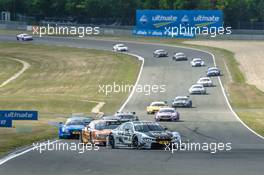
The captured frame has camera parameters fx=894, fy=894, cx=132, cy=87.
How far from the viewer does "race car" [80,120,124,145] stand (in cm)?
3662

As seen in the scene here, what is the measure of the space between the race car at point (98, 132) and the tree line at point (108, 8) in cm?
12785

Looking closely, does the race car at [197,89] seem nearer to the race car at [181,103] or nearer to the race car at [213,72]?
the race car at [181,103]

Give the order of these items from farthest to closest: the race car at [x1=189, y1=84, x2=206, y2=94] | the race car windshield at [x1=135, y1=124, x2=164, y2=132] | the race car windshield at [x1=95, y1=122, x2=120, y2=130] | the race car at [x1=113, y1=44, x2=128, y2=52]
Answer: the race car at [x1=113, y1=44, x2=128, y2=52] → the race car at [x1=189, y1=84, x2=206, y2=94] → the race car windshield at [x1=95, y1=122, x2=120, y2=130] → the race car windshield at [x1=135, y1=124, x2=164, y2=132]

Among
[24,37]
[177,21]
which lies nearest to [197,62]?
[177,21]

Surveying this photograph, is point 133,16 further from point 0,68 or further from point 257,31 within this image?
point 0,68

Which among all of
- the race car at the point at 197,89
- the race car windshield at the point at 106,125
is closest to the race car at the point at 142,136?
the race car windshield at the point at 106,125

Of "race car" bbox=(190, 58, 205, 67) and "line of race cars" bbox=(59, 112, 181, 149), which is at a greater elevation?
"line of race cars" bbox=(59, 112, 181, 149)

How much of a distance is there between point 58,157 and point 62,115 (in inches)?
1670

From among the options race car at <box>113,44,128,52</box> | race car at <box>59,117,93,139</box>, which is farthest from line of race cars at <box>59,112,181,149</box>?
race car at <box>113,44,128,52</box>

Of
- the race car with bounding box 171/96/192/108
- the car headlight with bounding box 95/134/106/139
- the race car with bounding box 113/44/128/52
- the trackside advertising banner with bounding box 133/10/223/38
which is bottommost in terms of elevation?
the race car with bounding box 113/44/128/52

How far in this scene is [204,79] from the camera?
98938mm

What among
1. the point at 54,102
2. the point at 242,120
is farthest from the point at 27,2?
the point at 242,120

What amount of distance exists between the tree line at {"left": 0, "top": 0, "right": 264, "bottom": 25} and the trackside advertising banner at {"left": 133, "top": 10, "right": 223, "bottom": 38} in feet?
163

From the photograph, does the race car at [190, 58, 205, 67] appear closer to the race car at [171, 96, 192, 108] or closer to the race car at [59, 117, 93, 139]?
the race car at [171, 96, 192, 108]
